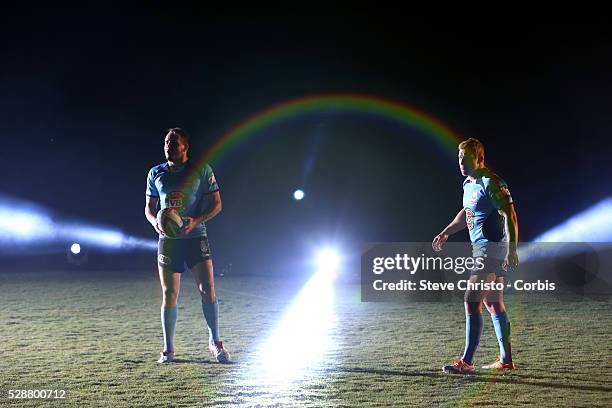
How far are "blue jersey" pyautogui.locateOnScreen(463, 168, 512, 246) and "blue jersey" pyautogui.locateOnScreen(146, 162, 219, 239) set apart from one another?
2.52 meters

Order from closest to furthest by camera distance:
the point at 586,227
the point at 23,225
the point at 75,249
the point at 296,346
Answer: the point at 296,346 < the point at 586,227 < the point at 75,249 < the point at 23,225

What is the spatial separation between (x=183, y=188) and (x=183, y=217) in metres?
0.29

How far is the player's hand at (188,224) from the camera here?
7.70 m

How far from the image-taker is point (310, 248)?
2609 cm

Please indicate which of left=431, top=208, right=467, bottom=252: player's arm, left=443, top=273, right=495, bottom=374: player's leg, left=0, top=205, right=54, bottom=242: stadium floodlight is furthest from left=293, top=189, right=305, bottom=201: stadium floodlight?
left=443, top=273, right=495, bottom=374: player's leg

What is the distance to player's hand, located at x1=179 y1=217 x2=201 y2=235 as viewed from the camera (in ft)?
25.2

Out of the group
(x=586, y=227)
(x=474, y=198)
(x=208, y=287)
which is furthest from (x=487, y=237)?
(x=586, y=227)

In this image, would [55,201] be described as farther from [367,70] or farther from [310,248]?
[367,70]

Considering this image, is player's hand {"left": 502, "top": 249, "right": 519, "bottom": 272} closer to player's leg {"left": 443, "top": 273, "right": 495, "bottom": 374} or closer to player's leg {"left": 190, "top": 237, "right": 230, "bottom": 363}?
player's leg {"left": 443, "top": 273, "right": 495, "bottom": 374}

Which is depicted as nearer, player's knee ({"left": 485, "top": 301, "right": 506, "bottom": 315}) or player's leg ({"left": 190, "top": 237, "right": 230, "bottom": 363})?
player's knee ({"left": 485, "top": 301, "right": 506, "bottom": 315})

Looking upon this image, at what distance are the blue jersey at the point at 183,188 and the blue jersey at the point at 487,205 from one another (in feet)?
8.26

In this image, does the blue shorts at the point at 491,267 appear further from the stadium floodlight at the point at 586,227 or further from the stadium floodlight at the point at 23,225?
the stadium floodlight at the point at 23,225

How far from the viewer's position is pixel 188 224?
7719 millimetres

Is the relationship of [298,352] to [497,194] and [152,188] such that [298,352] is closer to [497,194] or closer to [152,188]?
[152,188]
